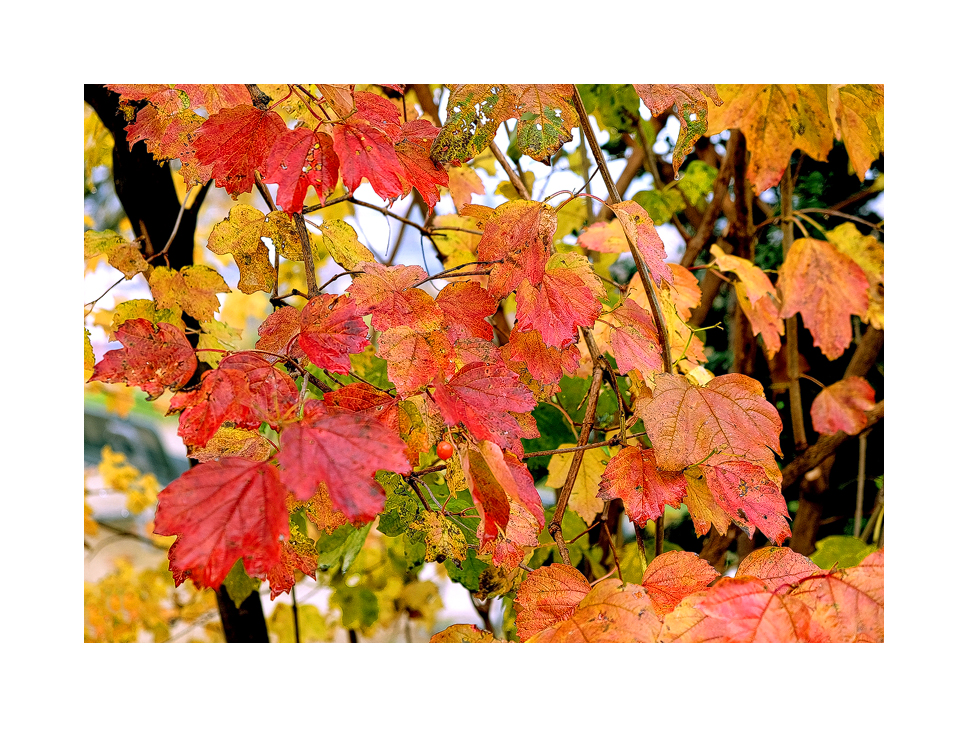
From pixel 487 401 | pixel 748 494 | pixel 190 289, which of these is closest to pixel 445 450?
pixel 487 401

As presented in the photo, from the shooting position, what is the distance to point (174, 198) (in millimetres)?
790

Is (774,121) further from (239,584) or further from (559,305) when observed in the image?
(239,584)

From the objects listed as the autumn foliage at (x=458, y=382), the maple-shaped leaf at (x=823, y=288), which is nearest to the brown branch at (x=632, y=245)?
the autumn foliage at (x=458, y=382)

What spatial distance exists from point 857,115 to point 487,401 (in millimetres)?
568

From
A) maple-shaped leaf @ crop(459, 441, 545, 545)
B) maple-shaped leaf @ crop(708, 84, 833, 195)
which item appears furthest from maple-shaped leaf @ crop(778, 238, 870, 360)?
maple-shaped leaf @ crop(459, 441, 545, 545)

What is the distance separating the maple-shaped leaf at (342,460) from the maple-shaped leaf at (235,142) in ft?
0.79

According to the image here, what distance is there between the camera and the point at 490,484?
1.39 ft

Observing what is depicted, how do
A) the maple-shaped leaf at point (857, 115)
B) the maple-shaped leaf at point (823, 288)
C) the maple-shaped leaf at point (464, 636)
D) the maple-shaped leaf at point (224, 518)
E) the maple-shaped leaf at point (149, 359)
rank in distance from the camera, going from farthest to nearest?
the maple-shaped leaf at point (823, 288) < the maple-shaped leaf at point (857, 115) < the maple-shaped leaf at point (464, 636) < the maple-shaped leaf at point (149, 359) < the maple-shaped leaf at point (224, 518)

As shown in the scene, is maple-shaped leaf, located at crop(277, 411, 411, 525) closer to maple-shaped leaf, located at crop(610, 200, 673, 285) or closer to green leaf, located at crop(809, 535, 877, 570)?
maple-shaped leaf, located at crop(610, 200, 673, 285)

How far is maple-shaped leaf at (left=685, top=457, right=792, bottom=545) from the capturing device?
0.54 meters

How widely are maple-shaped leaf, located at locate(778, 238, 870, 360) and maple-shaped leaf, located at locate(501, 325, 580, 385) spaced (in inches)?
17.1

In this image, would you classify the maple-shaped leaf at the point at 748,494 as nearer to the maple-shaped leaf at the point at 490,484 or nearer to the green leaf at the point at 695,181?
the maple-shaped leaf at the point at 490,484

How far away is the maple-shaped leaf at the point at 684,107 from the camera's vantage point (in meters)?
0.57
